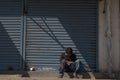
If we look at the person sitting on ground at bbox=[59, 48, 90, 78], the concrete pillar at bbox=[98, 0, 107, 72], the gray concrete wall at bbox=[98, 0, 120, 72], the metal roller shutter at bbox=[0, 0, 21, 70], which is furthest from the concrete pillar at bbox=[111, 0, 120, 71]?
the metal roller shutter at bbox=[0, 0, 21, 70]

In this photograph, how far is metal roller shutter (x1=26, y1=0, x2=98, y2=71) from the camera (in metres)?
13.2

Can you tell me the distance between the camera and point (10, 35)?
13203mm

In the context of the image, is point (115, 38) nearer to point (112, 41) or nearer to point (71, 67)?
point (112, 41)

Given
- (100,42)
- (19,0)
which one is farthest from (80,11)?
(19,0)

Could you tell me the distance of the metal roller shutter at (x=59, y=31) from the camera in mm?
13172

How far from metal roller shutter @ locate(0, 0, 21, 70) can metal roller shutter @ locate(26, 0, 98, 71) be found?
39 centimetres

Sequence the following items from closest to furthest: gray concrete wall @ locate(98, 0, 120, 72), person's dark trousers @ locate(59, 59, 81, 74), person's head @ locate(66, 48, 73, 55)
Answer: person's dark trousers @ locate(59, 59, 81, 74)
person's head @ locate(66, 48, 73, 55)
gray concrete wall @ locate(98, 0, 120, 72)

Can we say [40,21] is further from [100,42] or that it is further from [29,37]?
[100,42]

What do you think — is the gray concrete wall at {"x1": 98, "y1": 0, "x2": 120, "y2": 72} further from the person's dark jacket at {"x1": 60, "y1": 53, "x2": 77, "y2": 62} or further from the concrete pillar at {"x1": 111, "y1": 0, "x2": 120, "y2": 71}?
the person's dark jacket at {"x1": 60, "y1": 53, "x2": 77, "y2": 62}

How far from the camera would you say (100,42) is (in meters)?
13.1

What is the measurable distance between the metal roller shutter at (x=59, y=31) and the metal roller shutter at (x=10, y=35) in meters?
0.39

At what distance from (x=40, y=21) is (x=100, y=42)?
93.2 inches

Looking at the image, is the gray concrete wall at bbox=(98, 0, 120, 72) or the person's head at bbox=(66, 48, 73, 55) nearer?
the person's head at bbox=(66, 48, 73, 55)

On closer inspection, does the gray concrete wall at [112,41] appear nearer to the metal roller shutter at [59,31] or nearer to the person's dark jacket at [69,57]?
the metal roller shutter at [59,31]
